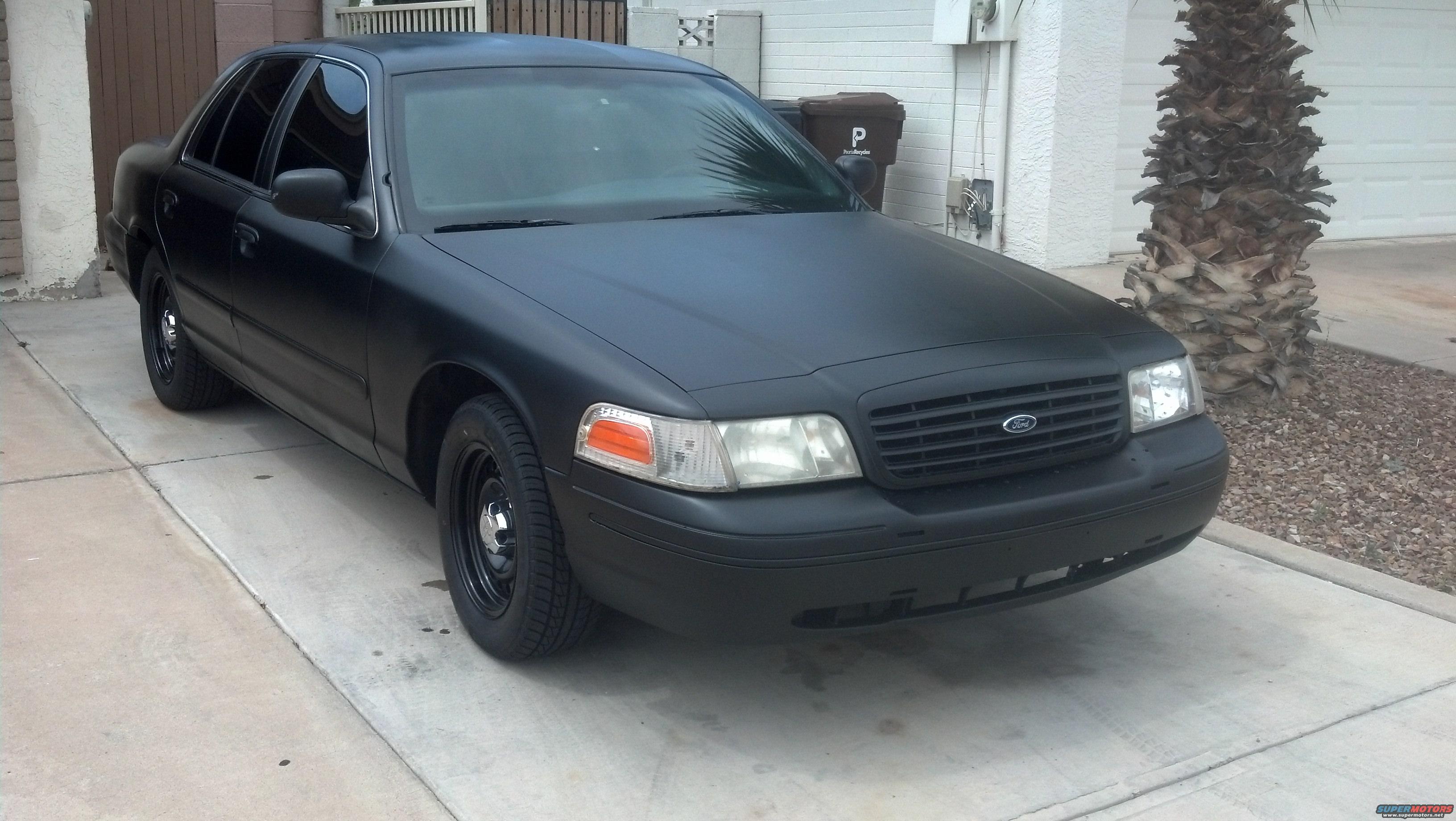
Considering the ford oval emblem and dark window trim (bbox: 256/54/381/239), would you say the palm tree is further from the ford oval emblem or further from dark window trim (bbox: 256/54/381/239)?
dark window trim (bbox: 256/54/381/239)

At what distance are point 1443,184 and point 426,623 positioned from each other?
1115 cm

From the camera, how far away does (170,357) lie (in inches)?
238

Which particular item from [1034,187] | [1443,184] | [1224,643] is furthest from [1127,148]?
[1224,643]

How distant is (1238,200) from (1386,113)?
6702 mm

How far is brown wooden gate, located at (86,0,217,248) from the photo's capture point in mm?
9680

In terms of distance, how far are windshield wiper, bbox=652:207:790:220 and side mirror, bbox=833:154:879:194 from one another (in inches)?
29.8

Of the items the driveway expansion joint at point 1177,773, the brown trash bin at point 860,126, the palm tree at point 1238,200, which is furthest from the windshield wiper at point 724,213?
the brown trash bin at point 860,126

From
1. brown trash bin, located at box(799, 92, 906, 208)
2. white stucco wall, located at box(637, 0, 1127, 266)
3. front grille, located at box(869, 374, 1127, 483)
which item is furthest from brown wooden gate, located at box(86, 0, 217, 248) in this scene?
front grille, located at box(869, 374, 1127, 483)

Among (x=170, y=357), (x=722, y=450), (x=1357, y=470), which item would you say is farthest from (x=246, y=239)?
(x=1357, y=470)

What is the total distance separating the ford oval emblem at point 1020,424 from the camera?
3348mm

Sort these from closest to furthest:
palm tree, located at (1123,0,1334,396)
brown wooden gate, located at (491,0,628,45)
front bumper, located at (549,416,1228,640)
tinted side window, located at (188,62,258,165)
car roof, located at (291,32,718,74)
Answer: front bumper, located at (549,416,1228,640) → car roof, located at (291,32,718,74) → tinted side window, located at (188,62,258,165) → palm tree, located at (1123,0,1334,396) → brown wooden gate, located at (491,0,628,45)

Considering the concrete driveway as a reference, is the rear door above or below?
above

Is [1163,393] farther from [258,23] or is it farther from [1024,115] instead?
[258,23]

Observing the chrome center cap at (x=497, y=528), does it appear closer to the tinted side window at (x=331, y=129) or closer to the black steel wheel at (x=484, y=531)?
the black steel wheel at (x=484, y=531)
